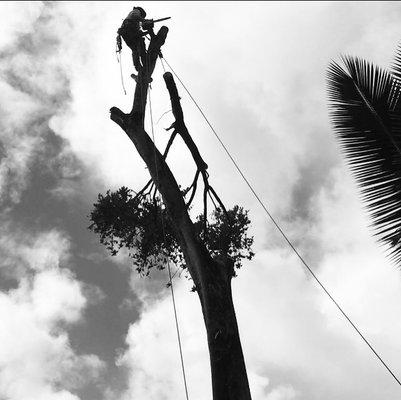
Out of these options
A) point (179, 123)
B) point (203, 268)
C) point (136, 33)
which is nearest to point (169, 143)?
point (179, 123)

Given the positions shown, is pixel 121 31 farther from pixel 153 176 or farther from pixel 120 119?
pixel 153 176

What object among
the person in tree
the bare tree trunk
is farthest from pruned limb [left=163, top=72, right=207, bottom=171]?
the person in tree

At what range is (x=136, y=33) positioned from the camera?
17.5 feet

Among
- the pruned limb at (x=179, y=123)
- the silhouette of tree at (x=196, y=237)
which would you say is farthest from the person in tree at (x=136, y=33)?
the pruned limb at (x=179, y=123)

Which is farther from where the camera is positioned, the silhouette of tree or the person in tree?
the person in tree

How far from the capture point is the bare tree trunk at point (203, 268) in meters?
2.92

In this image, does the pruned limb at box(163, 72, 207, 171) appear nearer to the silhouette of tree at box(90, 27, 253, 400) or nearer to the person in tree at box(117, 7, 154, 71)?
the silhouette of tree at box(90, 27, 253, 400)

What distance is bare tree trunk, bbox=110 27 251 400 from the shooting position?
2.92 m

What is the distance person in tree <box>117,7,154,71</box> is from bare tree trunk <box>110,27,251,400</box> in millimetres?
571

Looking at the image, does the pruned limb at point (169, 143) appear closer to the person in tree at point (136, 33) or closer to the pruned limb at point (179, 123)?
the pruned limb at point (179, 123)

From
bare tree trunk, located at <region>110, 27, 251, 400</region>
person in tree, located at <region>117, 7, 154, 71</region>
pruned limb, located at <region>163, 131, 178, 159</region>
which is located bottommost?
bare tree trunk, located at <region>110, 27, 251, 400</region>

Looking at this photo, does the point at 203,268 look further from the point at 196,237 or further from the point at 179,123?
the point at 179,123

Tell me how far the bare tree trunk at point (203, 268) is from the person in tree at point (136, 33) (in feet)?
1.87

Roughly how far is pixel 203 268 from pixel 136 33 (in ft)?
12.0
